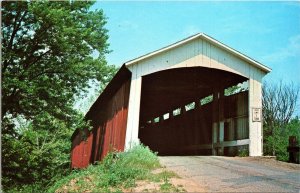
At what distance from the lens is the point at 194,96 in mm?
20406

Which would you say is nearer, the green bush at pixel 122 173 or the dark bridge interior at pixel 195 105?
the green bush at pixel 122 173

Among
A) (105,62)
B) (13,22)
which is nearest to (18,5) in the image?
(13,22)

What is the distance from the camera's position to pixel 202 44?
14.3 meters

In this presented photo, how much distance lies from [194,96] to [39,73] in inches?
355

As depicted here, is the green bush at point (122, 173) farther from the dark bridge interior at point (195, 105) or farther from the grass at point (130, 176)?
the dark bridge interior at point (195, 105)

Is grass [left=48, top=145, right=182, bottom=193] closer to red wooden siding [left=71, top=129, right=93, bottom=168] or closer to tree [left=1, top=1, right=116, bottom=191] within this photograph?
tree [left=1, top=1, right=116, bottom=191]

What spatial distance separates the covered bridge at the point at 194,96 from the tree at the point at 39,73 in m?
2.11

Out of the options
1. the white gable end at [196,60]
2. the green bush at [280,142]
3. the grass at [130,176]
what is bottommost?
the grass at [130,176]

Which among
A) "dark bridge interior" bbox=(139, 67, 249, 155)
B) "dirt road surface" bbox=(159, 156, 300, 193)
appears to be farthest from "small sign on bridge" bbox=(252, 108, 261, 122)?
"dirt road surface" bbox=(159, 156, 300, 193)

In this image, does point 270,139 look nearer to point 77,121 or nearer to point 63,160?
point 77,121

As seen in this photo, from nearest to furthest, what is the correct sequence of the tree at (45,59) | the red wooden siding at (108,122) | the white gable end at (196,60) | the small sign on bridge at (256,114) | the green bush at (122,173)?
the green bush at (122,173) < the white gable end at (196,60) < the small sign on bridge at (256,114) < the red wooden siding at (108,122) < the tree at (45,59)

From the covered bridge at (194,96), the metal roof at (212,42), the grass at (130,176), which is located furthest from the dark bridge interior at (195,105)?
the grass at (130,176)

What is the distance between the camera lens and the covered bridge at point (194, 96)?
1361 centimetres

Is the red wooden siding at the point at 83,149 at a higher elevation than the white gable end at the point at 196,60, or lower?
lower
